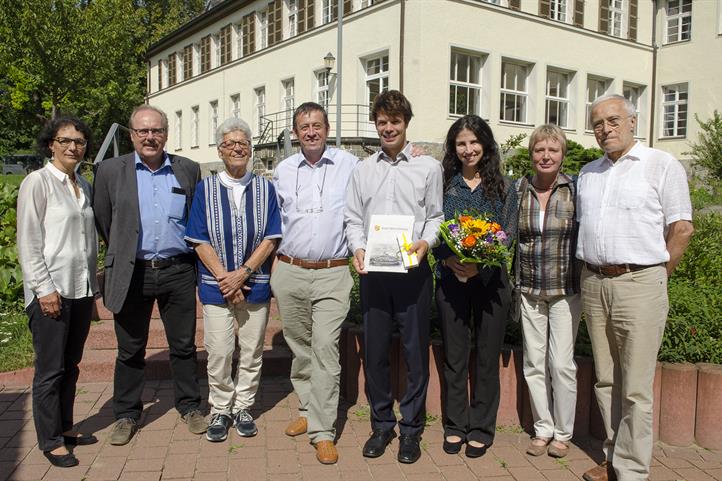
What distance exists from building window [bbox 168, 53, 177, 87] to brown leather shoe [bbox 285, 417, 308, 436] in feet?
113

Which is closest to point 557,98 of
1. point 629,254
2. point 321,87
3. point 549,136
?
point 321,87

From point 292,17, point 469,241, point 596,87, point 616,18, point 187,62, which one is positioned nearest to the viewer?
point 469,241

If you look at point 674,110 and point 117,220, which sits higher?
point 674,110

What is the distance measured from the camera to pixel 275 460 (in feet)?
13.4

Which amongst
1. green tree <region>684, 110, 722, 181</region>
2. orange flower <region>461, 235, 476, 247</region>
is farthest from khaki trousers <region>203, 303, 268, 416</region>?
green tree <region>684, 110, 722, 181</region>

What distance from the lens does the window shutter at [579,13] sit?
2212 centimetres

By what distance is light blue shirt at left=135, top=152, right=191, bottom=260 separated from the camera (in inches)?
169

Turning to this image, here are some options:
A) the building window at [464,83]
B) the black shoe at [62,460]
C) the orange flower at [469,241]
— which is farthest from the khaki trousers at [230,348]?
the building window at [464,83]

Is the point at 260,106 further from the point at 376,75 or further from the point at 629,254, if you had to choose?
the point at 629,254

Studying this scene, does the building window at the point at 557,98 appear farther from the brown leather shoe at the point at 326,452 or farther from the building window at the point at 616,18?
the brown leather shoe at the point at 326,452

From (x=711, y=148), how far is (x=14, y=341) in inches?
886

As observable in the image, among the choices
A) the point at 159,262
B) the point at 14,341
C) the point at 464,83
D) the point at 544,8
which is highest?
the point at 544,8

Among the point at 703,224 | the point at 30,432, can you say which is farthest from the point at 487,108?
the point at 30,432

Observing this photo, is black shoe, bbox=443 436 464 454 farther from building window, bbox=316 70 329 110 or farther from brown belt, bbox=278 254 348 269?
building window, bbox=316 70 329 110
